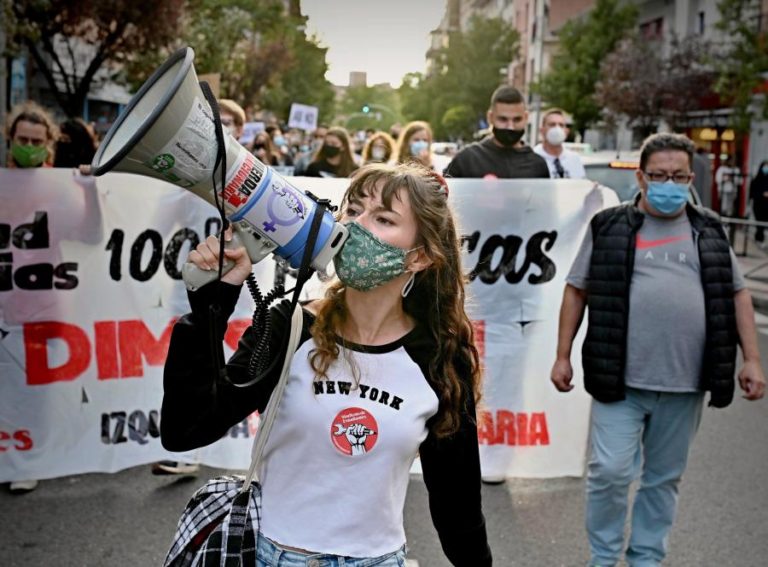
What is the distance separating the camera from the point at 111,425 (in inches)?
216

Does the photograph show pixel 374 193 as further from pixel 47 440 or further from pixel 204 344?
pixel 47 440

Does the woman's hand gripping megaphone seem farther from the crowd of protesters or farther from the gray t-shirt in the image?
the gray t-shirt

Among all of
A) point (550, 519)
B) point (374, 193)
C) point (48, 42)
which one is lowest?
point (550, 519)

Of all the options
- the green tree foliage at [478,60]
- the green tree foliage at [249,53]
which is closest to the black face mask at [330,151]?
the green tree foliage at [249,53]

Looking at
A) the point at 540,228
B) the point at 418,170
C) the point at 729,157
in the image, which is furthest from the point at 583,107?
the point at 418,170

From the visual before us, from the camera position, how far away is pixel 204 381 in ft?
7.22

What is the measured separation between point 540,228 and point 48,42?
15.6 metres

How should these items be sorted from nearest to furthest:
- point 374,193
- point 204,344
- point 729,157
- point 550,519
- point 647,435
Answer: point 204,344 < point 374,193 < point 647,435 < point 550,519 < point 729,157

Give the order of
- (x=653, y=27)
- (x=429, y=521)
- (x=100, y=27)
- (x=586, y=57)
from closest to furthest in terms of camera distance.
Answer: (x=429, y=521), (x=100, y=27), (x=653, y=27), (x=586, y=57)

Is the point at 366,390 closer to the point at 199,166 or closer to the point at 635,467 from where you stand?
the point at 199,166

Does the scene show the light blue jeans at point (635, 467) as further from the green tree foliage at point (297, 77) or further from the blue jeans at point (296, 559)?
the green tree foliage at point (297, 77)

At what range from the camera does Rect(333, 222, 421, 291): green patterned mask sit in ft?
7.68

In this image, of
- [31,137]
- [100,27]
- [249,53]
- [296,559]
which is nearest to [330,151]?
[31,137]

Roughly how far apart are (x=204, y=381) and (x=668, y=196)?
253 centimetres
